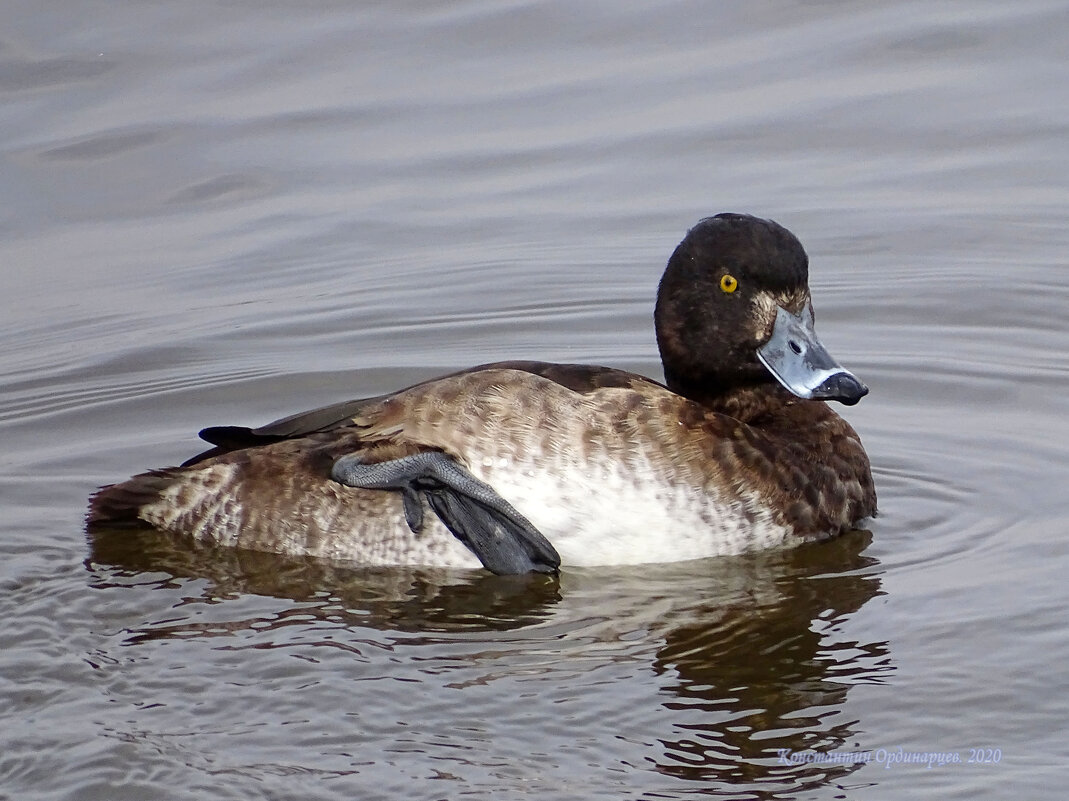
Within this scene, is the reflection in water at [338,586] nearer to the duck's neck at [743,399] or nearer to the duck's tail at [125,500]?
the duck's tail at [125,500]

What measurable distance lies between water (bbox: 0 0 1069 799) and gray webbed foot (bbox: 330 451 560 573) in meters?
0.10

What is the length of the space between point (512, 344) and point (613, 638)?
3.42m

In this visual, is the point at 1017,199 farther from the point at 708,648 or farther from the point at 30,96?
the point at 30,96

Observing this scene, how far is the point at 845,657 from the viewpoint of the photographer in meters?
4.81

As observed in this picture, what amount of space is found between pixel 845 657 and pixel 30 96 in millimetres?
7755

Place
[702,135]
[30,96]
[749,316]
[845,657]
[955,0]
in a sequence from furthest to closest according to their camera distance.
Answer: [955,0]
[30,96]
[702,135]
[749,316]
[845,657]

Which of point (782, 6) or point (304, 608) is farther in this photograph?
point (782, 6)

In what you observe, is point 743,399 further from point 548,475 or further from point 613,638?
point 613,638

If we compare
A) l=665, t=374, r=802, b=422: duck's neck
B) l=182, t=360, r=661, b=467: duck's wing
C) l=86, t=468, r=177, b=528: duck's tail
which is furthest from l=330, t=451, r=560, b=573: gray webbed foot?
l=665, t=374, r=802, b=422: duck's neck

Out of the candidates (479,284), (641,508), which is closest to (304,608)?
(641,508)

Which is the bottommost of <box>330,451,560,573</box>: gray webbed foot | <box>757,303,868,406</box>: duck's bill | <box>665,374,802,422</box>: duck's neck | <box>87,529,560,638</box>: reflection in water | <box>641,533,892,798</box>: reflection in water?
<box>641,533,892,798</box>: reflection in water

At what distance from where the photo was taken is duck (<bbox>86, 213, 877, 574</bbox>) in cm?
542

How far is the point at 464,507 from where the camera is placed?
548 centimetres

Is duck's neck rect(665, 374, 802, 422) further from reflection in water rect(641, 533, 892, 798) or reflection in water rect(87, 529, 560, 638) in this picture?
reflection in water rect(87, 529, 560, 638)
